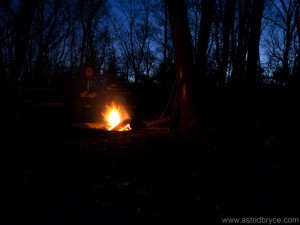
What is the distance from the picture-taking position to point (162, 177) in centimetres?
521

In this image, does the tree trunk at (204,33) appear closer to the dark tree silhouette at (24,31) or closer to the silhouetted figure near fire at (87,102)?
the silhouetted figure near fire at (87,102)

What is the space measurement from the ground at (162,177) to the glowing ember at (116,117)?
2981 millimetres

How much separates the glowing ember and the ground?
2.98 meters

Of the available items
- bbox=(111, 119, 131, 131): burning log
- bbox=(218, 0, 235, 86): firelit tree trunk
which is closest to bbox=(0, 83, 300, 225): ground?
bbox=(111, 119, 131, 131): burning log

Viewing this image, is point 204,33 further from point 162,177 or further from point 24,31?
→ point 24,31

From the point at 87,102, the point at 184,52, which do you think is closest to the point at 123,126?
the point at 87,102

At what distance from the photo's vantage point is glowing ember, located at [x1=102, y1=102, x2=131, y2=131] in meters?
11.7

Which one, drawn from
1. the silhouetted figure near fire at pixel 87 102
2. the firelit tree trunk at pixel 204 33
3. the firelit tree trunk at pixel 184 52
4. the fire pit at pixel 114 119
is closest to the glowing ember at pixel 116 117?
the fire pit at pixel 114 119

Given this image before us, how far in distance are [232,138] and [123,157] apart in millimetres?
2657

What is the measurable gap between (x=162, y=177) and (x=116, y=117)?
315 inches

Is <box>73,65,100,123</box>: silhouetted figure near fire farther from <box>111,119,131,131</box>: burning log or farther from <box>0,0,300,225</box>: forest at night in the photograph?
<box>111,119,131,131</box>: burning log

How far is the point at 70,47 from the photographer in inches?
1837

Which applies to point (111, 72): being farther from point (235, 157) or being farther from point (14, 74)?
point (235, 157)

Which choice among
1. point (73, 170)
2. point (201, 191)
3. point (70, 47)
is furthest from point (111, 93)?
point (70, 47)
